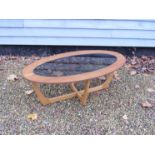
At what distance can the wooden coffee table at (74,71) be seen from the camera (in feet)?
10.2

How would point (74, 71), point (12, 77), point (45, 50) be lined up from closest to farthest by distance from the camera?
1. point (74, 71)
2. point (12, 77)
3. point (45, 50)

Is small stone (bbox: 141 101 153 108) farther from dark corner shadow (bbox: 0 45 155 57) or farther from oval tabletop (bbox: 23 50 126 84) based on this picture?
dark corner shadow (bbox: 0 45 155 57)

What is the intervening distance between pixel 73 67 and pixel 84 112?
58 cm

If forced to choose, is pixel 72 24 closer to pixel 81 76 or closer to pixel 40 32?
pixel 40 32

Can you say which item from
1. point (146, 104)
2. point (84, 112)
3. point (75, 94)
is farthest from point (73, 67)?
point (146, 104)

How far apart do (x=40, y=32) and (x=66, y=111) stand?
187 centimetres

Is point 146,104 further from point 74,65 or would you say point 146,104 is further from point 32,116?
point 32,116

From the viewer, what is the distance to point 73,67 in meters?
3.48

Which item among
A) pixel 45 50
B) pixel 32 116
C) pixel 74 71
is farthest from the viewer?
pixel 45 50

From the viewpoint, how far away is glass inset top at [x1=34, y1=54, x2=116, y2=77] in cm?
333

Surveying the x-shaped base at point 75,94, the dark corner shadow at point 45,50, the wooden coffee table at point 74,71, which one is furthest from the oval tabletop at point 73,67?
the dark corner shadow at point 45,50

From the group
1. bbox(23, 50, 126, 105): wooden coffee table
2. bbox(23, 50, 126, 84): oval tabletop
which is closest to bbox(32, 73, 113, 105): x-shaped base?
bbox(23, 50, 126, 105): wooden coffee table

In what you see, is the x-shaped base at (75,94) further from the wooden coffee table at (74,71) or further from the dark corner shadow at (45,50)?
the dark corner shadow at (45,50)
